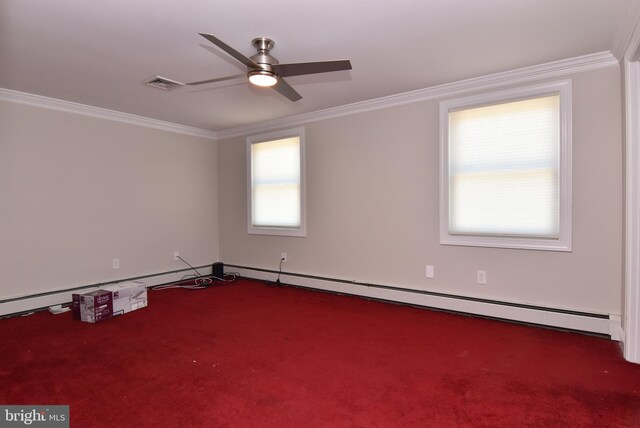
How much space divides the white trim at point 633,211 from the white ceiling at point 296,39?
0.40m

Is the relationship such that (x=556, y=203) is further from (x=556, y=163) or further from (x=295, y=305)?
(x=295, y=305)

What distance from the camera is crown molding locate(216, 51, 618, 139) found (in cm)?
299

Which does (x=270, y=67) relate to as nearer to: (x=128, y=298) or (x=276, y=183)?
(x=276, y=183)

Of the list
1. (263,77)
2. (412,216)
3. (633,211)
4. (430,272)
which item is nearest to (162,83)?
(263,77)

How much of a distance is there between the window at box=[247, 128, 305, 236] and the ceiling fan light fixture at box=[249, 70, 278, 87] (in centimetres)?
229

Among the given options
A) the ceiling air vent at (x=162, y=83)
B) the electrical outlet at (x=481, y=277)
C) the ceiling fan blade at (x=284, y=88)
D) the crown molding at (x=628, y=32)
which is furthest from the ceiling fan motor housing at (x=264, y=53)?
the electrical outlet at (x=481, y=277)

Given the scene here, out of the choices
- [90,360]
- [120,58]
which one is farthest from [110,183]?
[90,360]

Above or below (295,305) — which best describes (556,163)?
above

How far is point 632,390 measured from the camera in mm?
2158

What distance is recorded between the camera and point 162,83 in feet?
11.5

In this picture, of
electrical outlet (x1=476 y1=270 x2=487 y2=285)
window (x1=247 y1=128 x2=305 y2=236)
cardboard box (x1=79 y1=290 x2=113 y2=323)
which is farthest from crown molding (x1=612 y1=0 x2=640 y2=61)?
cardboard box (x1=79 y1=290 x2=113 y2=323)

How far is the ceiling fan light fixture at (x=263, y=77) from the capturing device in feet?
8.04

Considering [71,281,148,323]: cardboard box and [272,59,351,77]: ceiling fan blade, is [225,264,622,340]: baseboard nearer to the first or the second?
[71,281,148,323]: cardboard box

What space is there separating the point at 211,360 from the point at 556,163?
329cm
